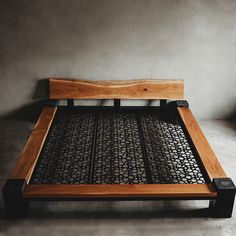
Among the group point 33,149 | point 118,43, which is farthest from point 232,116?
point 33,149

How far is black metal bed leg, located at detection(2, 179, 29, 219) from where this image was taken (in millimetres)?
2541

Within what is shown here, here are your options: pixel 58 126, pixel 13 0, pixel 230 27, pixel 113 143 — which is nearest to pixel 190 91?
pixel 230 27

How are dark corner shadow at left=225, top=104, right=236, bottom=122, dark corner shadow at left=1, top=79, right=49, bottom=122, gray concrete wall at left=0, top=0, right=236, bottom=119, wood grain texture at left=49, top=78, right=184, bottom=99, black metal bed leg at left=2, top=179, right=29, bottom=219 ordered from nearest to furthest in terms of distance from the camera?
black metal bed leg at left=2, top=179, right=29, bottom=219 → gray concrete wall at left=0, top=0, right=236, bottom=119 → wood grain texture at left=49, top=78, right=184, bottom=99 → dark corner shadow at left=1, top=79, right=49, bottom=122 → dark corner shadow at left=225, top=104, right=236, bottom=122

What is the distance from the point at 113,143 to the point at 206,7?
5.29ft

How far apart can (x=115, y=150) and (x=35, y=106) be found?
48.7 inches

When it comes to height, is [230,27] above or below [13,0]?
below

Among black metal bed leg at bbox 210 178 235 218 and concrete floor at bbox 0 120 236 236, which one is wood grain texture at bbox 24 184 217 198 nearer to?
black metal bed leg at bbox 210 178 235 218

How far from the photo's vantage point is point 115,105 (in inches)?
157

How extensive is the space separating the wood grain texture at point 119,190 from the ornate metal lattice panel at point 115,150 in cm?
21

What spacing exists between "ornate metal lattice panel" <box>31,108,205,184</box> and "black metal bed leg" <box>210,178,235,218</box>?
23 centimetres

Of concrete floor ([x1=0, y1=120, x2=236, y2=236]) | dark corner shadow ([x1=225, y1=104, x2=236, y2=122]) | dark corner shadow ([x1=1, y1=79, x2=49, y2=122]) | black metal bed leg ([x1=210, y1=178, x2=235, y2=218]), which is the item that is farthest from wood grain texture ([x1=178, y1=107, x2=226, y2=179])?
dark corner shadow ([x1=1, y1=79, x2=49, y2=122])

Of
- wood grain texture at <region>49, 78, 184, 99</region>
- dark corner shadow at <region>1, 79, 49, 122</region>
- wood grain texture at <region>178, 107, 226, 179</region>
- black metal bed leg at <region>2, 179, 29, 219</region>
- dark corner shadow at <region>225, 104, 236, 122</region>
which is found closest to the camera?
black metal bed leg at <region>2, 179, 29, 219</region>

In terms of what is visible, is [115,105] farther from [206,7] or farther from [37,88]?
[206,7]

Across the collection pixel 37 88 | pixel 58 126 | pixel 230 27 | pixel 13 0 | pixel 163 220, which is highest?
pixel 13 0
